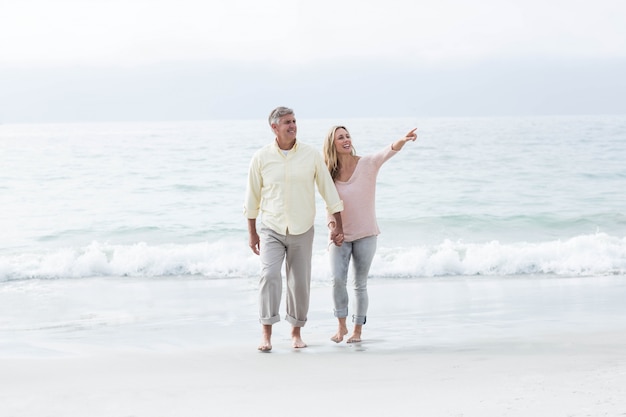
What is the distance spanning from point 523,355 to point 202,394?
222 centimetres

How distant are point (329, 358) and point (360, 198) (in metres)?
1.21

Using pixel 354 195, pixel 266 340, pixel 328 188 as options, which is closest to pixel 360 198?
pixel 354 195

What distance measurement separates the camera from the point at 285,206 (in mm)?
5371

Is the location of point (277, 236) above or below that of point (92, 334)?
above

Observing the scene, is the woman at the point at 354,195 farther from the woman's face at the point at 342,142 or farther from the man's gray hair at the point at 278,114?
the man's gray hair at the point at 278,114

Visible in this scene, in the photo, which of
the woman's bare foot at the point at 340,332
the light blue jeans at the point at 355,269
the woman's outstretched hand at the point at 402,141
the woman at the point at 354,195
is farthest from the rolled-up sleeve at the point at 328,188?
the woman's bare foot at the point at 340,332

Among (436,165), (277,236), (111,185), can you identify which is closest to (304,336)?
(277,236)

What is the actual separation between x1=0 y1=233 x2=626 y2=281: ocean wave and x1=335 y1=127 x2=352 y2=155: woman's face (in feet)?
14.0

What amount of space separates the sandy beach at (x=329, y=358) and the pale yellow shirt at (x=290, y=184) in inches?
38.3

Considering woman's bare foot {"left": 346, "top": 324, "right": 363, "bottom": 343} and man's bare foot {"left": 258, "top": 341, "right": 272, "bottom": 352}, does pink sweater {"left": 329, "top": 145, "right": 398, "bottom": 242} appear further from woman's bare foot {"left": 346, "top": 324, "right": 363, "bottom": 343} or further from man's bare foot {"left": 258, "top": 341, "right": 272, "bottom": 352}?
man's bare foot {"left": 258, "top": 341, "right": 272, "bottom": 352}

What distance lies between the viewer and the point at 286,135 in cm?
A: 530

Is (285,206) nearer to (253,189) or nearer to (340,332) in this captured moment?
(253,189)

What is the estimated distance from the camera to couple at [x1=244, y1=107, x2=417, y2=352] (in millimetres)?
5371

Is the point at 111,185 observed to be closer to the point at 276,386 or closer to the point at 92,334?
the point at 92,334
